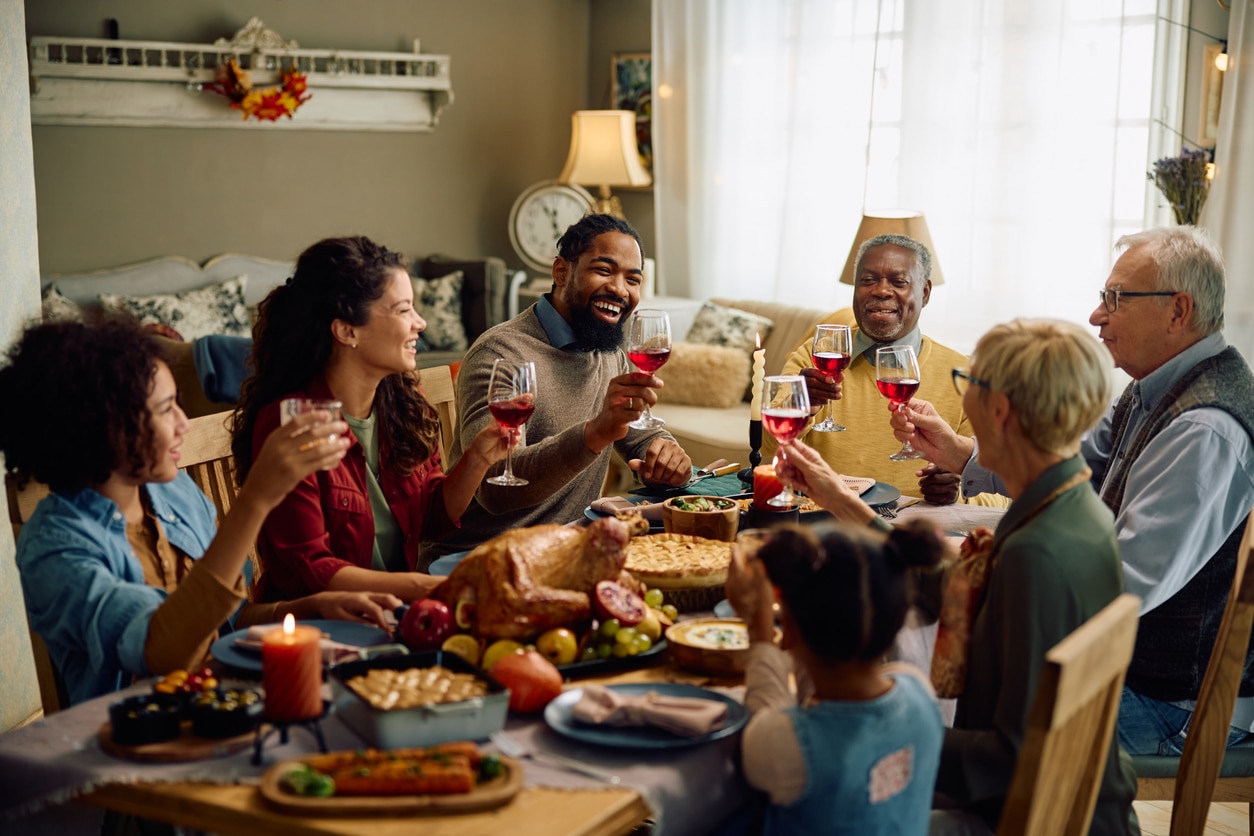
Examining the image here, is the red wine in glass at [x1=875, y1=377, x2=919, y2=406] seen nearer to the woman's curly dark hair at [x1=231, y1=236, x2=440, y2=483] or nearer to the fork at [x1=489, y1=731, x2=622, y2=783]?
the woman's curly dark hair at [x1=231, y1=236, x2=440, y2=483]

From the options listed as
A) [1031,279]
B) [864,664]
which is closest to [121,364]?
[864,664]

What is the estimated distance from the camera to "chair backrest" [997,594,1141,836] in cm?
123

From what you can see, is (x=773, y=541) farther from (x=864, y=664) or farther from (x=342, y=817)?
(x=342, y=817)

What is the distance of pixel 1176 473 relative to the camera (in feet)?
6.73

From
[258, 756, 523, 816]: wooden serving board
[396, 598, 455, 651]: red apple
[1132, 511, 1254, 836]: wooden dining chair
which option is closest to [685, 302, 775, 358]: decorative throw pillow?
[1132, 511, 1254, 836]: wooden dining chair

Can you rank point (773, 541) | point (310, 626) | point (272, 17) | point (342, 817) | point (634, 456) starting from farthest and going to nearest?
point (272, 17) → point (634, 456) → point (310, 626) → point (773, 541) → point (342, 817)

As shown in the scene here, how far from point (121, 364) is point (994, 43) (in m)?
4.45

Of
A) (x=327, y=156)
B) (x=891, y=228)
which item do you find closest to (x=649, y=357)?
(x=891, y=228)

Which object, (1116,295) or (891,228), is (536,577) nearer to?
(1116,295)

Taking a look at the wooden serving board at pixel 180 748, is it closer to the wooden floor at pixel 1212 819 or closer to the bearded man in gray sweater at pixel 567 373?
the bearded man in gray sweater at pixel 567 373

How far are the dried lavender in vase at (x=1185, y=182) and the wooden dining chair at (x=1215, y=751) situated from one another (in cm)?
261

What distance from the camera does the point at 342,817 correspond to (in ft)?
3.83

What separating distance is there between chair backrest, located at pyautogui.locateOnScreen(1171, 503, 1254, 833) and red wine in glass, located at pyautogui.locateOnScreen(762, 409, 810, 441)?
0.70 m

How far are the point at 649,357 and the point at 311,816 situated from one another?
53.0 inches
